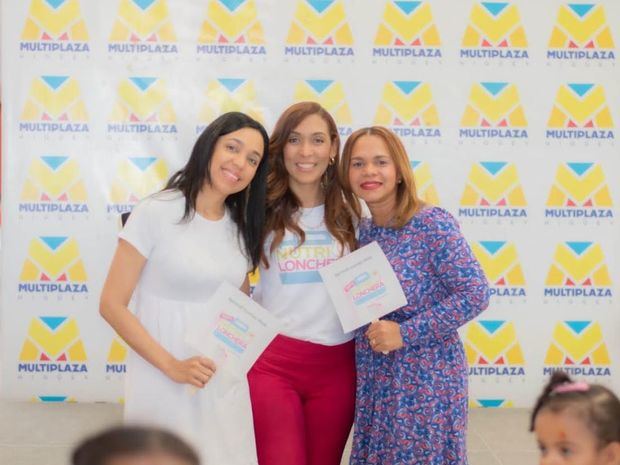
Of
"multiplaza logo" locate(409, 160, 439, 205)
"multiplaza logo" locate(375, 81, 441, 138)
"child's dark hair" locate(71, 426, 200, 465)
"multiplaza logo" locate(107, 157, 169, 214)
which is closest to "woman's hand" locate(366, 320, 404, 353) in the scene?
"child's dark hair" locate(71, 426, 200, 465)

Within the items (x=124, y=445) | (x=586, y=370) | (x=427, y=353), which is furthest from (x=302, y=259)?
(x=586, y=370)

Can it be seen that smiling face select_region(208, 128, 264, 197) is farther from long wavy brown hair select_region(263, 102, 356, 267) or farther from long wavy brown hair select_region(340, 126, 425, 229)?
long wavy brown hair select_region(340, 126, 425, 229)

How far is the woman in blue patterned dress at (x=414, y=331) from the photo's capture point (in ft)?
6.75

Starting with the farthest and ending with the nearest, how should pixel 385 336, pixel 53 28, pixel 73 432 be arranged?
pixel 53 28, pixel 73 432, pixel 385 336

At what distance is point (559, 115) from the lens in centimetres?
412

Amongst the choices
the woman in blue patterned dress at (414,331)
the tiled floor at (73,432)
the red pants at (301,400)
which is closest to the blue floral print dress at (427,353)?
the woman in blue patterned dress at (414,331)

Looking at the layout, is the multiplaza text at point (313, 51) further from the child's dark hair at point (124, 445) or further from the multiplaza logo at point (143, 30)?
the child's dark hair at point (124, 445)

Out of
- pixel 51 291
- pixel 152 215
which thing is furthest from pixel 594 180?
pixel 51 291

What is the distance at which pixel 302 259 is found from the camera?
2.21 metres

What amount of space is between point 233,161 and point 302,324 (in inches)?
25.0

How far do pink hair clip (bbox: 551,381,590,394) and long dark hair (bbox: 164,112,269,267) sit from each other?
1.07m

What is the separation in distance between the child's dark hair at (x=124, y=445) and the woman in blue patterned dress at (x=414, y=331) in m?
1.26

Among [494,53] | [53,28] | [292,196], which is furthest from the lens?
[494,53]

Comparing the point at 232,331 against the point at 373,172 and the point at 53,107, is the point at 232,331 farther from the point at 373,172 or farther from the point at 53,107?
the point at 53,107
